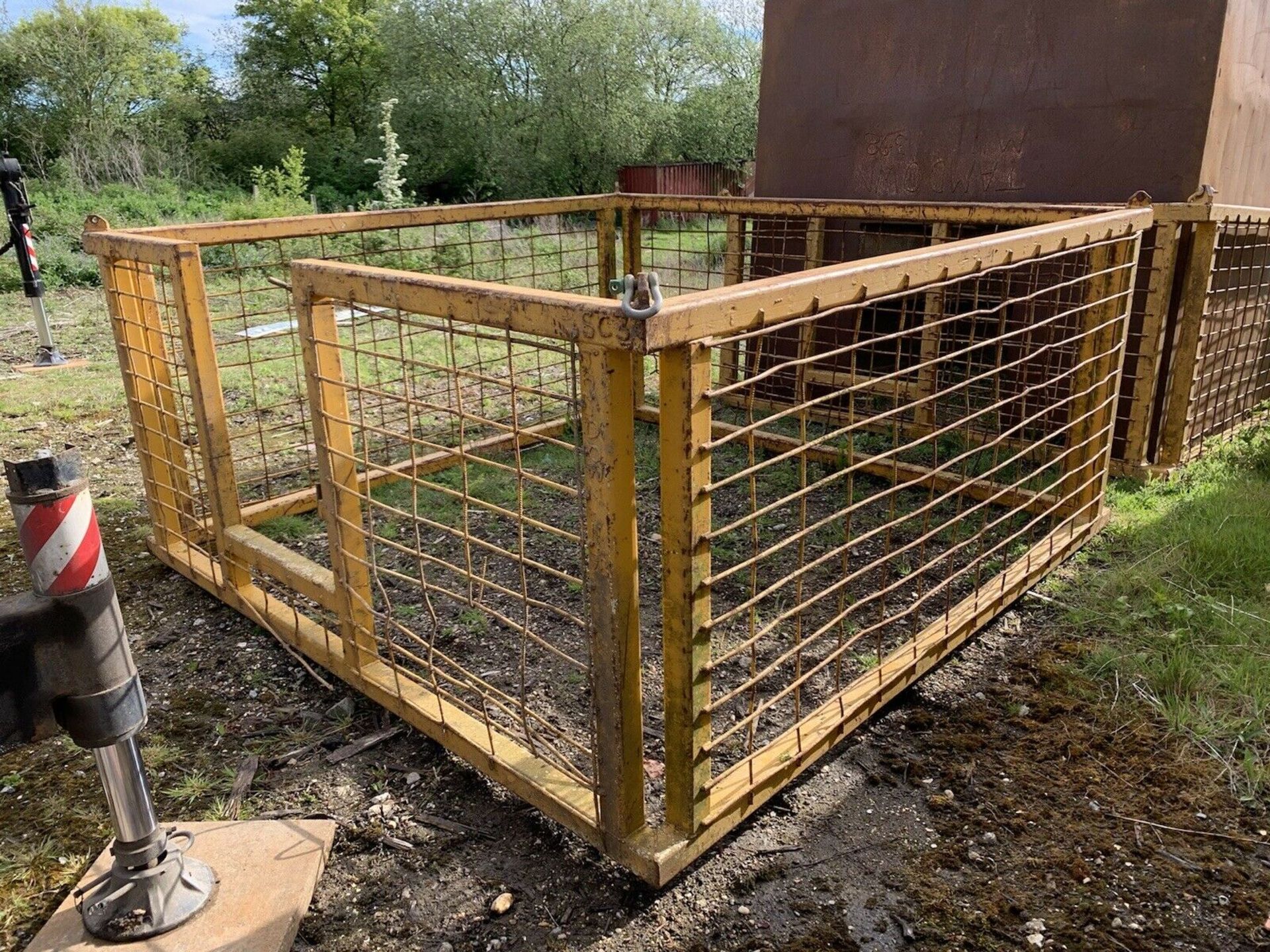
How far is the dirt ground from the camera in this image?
1.96m

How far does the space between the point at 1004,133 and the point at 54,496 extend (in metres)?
4.66

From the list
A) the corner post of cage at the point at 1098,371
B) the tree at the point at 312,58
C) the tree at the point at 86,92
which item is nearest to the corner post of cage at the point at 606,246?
the corner post of cage at the point at 1098,371

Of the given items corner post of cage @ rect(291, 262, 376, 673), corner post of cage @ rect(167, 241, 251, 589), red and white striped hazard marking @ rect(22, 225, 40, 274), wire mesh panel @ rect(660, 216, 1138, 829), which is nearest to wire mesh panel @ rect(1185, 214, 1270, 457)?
wire mesh panel @ rect(660, 216, 1138, 829)

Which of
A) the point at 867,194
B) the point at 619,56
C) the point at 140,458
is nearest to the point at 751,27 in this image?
the point at 619,56

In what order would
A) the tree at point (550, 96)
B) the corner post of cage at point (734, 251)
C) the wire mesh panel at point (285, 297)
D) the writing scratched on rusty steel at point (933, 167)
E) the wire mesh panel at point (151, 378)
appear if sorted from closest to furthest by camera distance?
the wire mesh panel at point (151, 378) → the wire mesh panel at point (285, 297) → the writing scratched on rusty steel at point (933, 167) → the corner post of cage at point (734, 251) → the tree at point (550, 96)

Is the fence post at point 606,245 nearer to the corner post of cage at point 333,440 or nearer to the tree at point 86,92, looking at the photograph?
the corner post of cage at point 333,440

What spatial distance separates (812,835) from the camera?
2225mm

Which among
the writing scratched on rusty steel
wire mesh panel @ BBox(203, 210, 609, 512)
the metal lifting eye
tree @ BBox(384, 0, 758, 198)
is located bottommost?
wire mesh panel @ BBox(203, 210, 609, 512)

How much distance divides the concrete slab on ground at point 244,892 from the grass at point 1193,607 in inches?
88.9

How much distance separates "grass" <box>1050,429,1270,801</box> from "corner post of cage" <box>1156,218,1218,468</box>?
0.18 metres

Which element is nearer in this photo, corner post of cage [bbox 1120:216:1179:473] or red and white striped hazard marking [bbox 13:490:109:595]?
red and white striped hazard marking [bbox 13:490:109:595]

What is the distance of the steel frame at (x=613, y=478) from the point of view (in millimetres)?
1752

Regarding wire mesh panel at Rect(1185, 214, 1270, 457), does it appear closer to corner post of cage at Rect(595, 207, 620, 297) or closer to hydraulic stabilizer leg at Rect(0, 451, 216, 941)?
corner post of cage at Rect(595, 207, 620, 297)

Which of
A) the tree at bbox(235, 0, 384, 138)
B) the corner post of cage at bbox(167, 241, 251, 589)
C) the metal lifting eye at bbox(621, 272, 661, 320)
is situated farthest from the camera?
the tree at bbox(235, 0, 384, 138)
